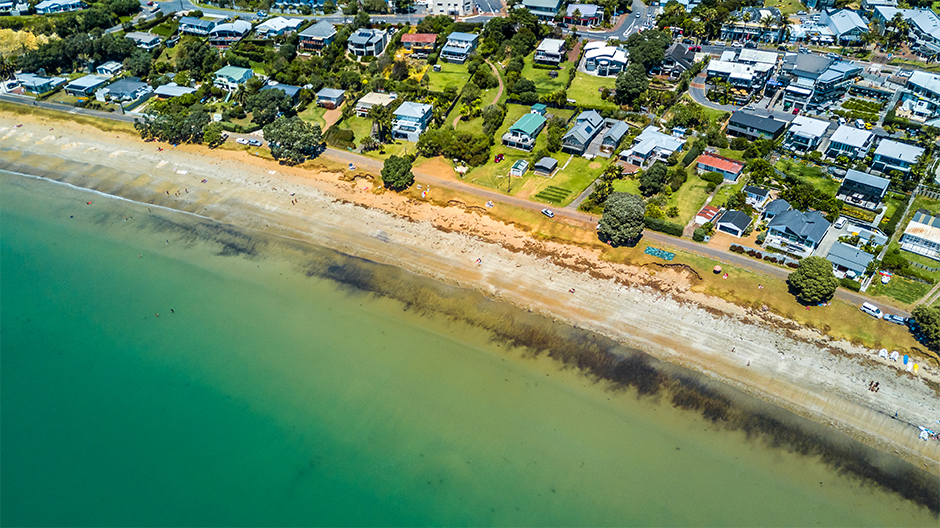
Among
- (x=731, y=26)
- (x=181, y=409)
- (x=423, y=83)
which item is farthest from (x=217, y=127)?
(x=731, y=26)

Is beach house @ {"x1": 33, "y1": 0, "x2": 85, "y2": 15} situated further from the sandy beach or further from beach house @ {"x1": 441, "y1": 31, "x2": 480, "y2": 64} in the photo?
beach house @ {"x1": 441, "y1": 31, "x2": 480, "y2": 64}

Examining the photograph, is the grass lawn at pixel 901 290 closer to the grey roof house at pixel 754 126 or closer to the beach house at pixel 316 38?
the grey roof house at pixel 754 126

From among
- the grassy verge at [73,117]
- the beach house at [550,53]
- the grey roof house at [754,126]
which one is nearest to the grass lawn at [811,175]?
the grey roof house at [754,126]

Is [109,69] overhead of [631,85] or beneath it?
beneath

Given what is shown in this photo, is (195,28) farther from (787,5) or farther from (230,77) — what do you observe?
(787,5)

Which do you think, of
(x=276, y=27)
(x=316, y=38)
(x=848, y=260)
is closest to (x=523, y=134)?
(x=848, y=260)

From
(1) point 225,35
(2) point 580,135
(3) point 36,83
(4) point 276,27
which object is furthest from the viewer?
(4) point 276,27
